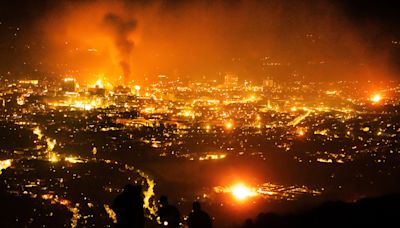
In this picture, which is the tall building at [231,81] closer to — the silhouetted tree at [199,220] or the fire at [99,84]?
the fire at [99,84]

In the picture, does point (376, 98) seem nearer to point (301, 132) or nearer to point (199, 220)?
point (301, 132)

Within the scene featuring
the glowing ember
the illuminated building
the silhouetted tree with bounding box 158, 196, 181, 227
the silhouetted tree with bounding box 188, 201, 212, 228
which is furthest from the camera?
the illuminated building

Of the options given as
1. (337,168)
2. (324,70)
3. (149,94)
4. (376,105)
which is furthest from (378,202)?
(324,70)

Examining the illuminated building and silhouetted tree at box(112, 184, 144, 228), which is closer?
silhouetted tree at box(112, 184, 144, 228)

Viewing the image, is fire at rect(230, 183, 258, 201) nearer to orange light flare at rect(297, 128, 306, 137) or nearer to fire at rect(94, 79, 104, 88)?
orange light flare at rect(297, 128, 306, 137)

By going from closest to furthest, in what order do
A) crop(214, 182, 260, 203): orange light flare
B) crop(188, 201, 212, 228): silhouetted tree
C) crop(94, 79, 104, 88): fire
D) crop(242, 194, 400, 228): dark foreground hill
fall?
crop(188, 201, 212, 228): silhouetted tree, crop(242, 194, 400, 228): dark foreground hill, crop(214, 182, 260, 203): orange light flare, crop(94, 79, 104, 88): fire

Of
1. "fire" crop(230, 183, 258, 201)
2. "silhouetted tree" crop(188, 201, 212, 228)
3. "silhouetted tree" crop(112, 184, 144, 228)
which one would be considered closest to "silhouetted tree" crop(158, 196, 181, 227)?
"silhouetted tree" crop(188, 201, 212, 228)

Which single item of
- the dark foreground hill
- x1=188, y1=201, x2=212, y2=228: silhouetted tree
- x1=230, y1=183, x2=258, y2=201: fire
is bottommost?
x1=188, y1=201, x2=212, y2=228: silhouetted tree

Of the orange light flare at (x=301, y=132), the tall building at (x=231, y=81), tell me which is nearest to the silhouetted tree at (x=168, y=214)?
the orange light flare at (x=301, y=132)

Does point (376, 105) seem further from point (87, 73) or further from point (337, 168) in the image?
point (87, 73)
